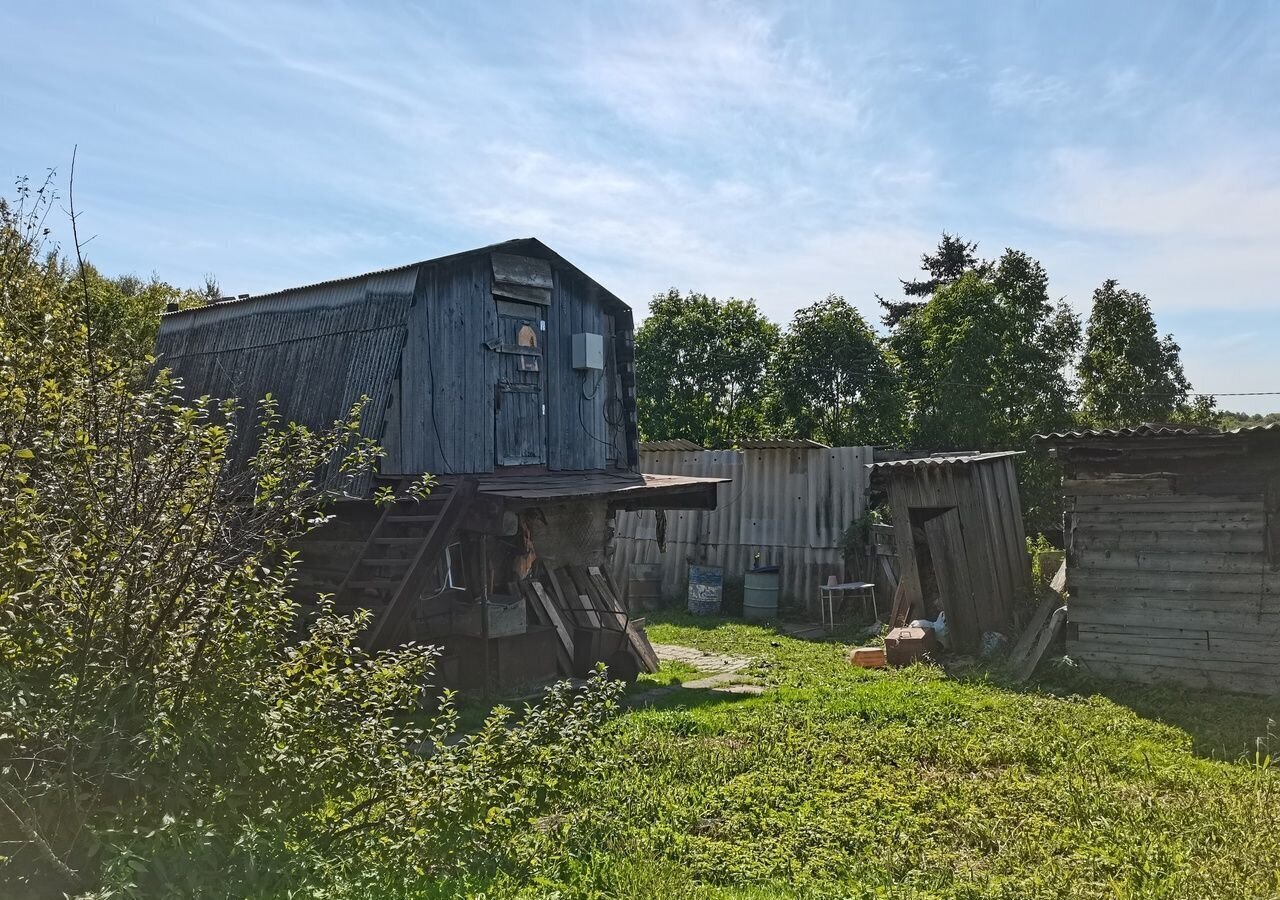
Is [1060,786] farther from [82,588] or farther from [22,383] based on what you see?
[22,383]

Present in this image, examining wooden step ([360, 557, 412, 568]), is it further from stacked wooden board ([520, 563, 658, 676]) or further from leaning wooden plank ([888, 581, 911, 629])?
leaning wooden plank ([888, 581, 911, 629])

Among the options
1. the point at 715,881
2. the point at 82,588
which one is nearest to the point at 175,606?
the point at 82,588

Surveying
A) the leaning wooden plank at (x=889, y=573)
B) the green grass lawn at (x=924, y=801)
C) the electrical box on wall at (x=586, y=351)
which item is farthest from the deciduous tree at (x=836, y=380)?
the green grass lawn at (x=924, y=801)

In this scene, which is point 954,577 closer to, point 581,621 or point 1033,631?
point 1033,631

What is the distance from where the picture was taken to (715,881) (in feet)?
17.3

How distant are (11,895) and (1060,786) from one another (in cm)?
671

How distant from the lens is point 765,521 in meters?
18.3

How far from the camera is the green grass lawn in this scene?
5.18 meters

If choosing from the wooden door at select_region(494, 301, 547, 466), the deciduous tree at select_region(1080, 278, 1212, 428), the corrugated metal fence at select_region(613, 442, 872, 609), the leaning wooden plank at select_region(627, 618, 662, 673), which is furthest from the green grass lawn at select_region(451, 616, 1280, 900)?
the deciduous tree at select_region(1080, 278, 1212, 428)

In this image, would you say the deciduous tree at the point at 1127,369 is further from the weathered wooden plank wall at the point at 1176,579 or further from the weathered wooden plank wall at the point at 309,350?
the weathered wooden plank wall at the point at 309,350

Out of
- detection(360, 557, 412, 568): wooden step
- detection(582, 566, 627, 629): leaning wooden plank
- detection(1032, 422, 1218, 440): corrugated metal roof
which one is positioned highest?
detection(1032, 422, 1218, 440): corrugated metal roof

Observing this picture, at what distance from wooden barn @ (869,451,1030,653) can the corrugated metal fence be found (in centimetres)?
360

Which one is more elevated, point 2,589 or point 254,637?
point 2,589

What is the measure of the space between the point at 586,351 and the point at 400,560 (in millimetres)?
5352
